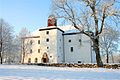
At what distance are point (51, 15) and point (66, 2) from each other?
137 inches

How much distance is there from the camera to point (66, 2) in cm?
3191

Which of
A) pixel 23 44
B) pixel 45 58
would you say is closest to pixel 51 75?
pixel 45 58

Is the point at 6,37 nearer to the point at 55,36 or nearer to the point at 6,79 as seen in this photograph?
the point at 55,36

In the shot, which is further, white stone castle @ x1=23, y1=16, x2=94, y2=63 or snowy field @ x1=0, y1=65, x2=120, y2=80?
white stone castle @ x1=23, y1=16, x2=94, y2=63

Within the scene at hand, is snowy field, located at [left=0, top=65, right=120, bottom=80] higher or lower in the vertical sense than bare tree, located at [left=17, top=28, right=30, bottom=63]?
lower

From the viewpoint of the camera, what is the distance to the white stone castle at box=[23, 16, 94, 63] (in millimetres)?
58750

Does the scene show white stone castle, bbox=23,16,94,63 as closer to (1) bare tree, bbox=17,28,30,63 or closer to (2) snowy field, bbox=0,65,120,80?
(1) bare tree, bbox=17,28,30,63

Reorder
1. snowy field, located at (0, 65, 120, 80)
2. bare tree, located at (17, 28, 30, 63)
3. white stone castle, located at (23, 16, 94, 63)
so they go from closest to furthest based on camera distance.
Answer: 1. snowy field, located at (0, 65, 120, 80)
2. white stone castle, located at (23, 16, 94, 63)
3. bare tree, located at (17, 28, 30, 63)

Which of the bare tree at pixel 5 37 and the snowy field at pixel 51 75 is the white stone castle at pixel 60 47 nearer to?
the bare tree at pixel 5 37

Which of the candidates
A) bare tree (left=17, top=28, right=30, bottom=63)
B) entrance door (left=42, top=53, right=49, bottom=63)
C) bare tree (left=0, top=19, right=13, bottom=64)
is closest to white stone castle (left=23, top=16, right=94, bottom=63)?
entrance door (left=42, top=53, right=49, bottom=63)

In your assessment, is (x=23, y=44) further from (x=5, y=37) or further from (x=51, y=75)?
(x=51, y=75)

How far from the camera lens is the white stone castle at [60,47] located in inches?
2313

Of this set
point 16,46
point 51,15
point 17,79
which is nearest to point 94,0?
point 51,15

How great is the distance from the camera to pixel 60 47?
6078 cm
